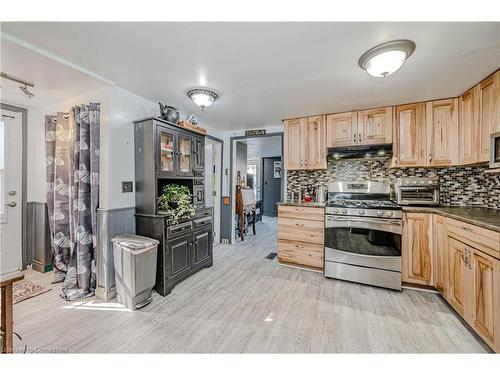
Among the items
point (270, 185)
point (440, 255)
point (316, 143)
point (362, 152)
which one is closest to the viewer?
point (440, 255)

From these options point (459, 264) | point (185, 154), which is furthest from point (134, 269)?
point (459, 264)

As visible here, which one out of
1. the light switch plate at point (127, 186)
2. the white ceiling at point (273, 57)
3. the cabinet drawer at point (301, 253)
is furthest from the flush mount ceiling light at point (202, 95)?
the cabinet drawer at point (301, 253)

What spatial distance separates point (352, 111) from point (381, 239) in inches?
68.5

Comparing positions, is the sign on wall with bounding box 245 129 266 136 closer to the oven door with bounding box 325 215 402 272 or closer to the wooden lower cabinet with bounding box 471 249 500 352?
the oven door with bounding box 325 215 402 272

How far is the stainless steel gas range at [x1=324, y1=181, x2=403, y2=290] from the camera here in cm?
240

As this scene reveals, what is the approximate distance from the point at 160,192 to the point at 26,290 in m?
1.75

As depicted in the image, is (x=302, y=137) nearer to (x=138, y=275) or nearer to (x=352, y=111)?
(x=352, y=111)

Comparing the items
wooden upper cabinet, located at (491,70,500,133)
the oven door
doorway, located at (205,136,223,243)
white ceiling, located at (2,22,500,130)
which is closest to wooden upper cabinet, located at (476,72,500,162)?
wooden upper cabinet, located at (491,70,500,133)

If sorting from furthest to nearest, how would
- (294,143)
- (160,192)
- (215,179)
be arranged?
(215,179)
(294,143)
(160,192)

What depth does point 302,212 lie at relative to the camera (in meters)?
2.93

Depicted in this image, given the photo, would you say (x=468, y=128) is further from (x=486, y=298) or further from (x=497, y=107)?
(x=486, y=298)

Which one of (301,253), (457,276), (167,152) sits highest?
(167,152)

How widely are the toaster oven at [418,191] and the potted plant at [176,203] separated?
262cm
